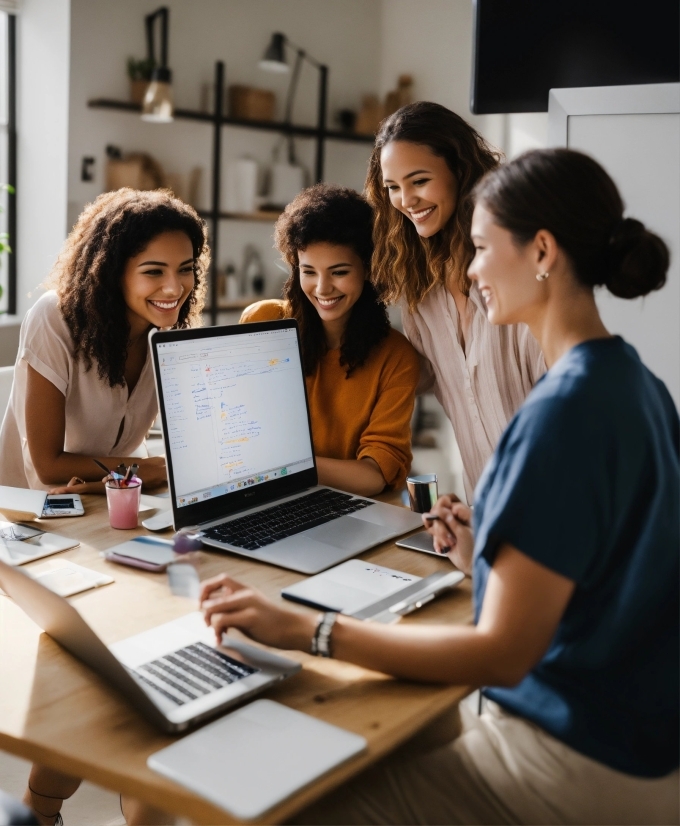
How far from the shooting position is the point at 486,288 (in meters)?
Answer: 1.24

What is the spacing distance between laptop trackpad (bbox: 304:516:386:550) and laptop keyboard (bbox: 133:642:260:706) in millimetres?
450

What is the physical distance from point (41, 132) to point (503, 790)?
3.97m

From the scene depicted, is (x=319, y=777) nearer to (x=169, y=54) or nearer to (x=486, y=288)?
(x=486, y=288)

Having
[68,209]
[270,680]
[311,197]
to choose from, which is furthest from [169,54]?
[270,680]

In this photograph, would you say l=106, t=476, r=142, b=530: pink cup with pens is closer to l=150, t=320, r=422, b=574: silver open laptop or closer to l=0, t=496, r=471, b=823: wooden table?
l=150, t=320, r=422, b=574: silver open laptop

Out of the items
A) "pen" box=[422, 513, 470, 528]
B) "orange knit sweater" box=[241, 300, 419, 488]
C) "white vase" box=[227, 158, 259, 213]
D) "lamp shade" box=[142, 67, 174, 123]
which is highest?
"lamp shade" box=[142, 67, 174, 123]

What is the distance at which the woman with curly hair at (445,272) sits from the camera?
1.96 metres

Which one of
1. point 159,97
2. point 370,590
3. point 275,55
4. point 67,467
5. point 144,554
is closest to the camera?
point 370,590

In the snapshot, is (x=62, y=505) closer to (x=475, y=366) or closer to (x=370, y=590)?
(x=370, y=590)

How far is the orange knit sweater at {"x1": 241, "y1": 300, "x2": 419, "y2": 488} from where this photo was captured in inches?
80.4

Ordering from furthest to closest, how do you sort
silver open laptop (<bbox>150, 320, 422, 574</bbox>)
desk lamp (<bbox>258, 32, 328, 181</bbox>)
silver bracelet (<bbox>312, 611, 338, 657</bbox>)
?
1. desk lamp (<bbox>258, 32, 328, 181</bbox>)
2. silver open laptop (<bbox>150, 320, 422, 574</bbox>)
3. silver bracelet (<bbox>312, 611, 338, 657</bbox>)

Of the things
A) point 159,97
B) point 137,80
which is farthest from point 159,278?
point 137,80

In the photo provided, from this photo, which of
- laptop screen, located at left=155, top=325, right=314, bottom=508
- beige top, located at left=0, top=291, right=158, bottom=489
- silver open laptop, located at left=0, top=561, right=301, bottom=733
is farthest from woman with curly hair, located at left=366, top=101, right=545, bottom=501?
silver open laptop, located at left=0, top=561, right=301, bottom=733

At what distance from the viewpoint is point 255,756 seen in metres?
0.95
